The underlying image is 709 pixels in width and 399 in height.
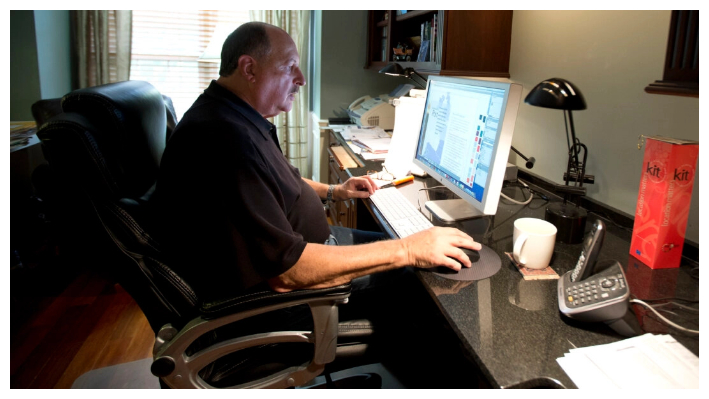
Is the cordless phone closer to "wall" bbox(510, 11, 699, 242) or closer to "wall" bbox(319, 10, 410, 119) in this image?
"wall" bbox(510, 11, 699, 242)

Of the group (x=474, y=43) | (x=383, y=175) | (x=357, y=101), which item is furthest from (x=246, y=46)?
(x=357, y=101)

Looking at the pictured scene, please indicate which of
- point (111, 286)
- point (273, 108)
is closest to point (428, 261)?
point (273, 108)

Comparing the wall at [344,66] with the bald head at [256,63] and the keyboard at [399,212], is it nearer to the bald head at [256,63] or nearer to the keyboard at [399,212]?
the keyboard at [399,212]

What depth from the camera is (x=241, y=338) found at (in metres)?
1.06

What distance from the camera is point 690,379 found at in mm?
683

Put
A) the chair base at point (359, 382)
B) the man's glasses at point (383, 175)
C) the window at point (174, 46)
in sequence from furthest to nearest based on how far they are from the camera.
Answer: the window at point (174, 46), the man's glasses at point (383, 175), the chair base at point (359, 382)

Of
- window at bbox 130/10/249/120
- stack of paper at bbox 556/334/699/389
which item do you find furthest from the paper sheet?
window at bbox 130/10/249/120

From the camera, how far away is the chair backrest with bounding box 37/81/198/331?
0.92 metres

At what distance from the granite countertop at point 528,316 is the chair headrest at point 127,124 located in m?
0.75

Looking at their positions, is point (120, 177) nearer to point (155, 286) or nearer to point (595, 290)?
point (155, 286)

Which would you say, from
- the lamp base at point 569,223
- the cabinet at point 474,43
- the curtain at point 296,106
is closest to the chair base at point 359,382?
the lamp base at point 569,223

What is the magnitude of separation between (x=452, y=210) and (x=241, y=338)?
0.76 meters

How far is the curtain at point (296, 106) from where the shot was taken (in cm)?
366
